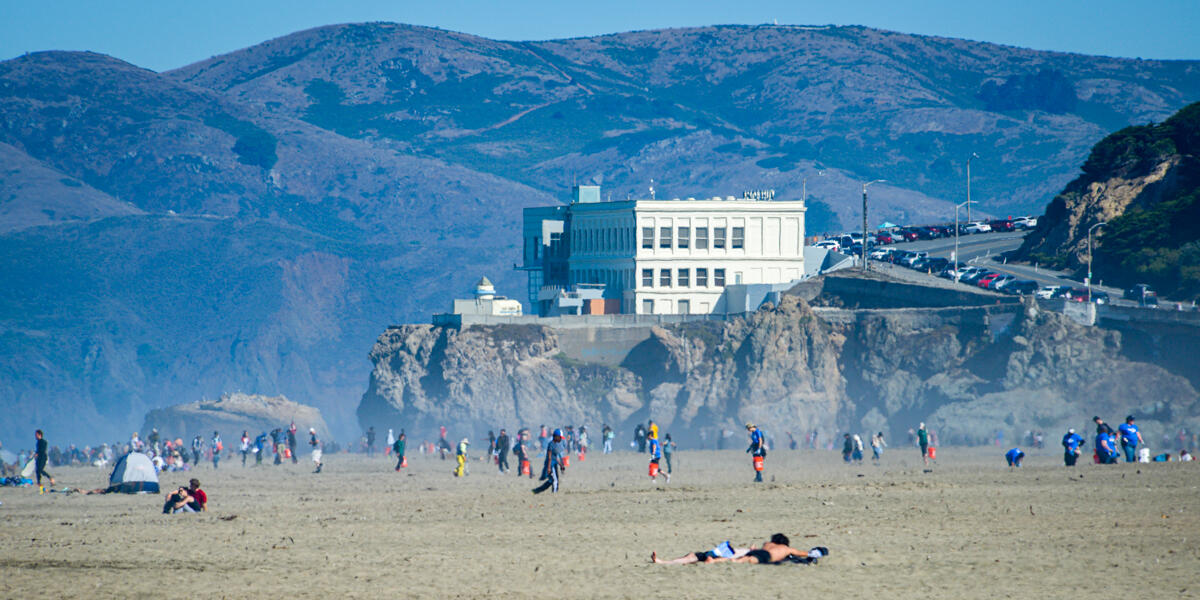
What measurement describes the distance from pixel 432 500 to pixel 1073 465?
15409 mm

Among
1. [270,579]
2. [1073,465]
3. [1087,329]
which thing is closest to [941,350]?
[1087,329]

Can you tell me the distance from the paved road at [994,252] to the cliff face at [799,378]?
593 cm

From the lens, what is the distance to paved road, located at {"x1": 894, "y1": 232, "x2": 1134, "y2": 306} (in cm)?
8350

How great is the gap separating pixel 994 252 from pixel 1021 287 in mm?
21173

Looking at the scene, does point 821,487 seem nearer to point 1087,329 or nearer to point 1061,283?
point 1087,329

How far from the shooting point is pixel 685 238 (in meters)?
89.7

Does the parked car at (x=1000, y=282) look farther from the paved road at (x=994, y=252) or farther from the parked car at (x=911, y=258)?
the parked car at (x=911, y=258)

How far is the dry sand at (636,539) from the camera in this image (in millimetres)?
21672

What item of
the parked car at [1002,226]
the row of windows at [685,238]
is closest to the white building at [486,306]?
the row of windows at [685,238]

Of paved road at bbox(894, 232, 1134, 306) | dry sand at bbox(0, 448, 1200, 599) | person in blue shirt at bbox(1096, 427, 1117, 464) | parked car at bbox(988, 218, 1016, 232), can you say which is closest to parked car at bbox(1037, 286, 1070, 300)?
paved road at bbox(894, 232, 1134, 306)

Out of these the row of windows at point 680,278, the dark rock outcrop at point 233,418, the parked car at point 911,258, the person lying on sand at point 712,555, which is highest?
the parked car at point 911,258

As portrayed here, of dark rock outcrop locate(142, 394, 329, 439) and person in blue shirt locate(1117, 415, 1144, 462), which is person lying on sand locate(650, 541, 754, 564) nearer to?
person in blue shirt locate(1117, 415, 1144, 462)

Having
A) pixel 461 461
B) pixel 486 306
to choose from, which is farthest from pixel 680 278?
pixel 461 461

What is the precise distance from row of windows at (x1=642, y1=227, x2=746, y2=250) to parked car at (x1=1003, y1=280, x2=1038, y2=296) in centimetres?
1641
